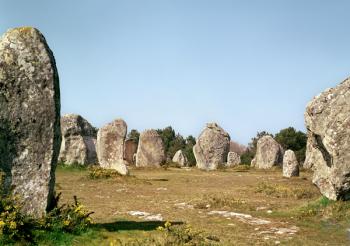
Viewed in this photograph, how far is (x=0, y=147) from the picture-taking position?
1073 cm

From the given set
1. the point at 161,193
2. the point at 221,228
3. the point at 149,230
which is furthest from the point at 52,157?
the point at 161,193

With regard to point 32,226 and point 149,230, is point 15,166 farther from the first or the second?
point 149,230

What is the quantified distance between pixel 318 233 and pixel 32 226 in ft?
24.5

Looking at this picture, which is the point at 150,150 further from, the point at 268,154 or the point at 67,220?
the point at 67,220

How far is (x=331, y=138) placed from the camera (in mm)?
15680

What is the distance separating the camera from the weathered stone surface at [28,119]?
1080 centimetres

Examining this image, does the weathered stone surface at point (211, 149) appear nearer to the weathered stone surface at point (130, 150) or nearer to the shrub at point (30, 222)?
the weathered stone surface at point (130, 150)

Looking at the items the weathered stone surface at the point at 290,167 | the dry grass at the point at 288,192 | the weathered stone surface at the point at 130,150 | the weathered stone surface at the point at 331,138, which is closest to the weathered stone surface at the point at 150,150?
the weathered stone surface at the point at 290,167

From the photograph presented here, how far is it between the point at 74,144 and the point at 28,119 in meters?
26.3

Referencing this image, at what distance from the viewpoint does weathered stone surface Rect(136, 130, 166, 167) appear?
139 feet

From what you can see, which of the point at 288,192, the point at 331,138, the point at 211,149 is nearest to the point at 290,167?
the point at 288,192

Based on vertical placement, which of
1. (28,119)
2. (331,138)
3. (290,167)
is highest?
(331,138)

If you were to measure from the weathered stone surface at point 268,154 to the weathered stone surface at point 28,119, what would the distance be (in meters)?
34.6

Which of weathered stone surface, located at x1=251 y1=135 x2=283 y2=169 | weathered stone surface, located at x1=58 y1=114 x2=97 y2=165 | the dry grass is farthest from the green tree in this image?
the dry grass
